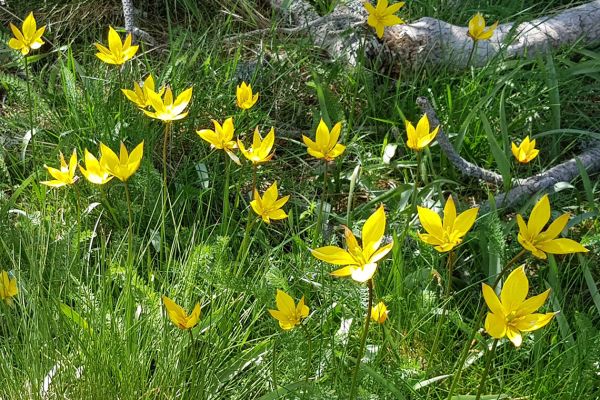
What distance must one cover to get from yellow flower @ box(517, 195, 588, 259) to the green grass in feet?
1.25

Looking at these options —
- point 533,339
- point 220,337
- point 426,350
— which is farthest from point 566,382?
point 220,337

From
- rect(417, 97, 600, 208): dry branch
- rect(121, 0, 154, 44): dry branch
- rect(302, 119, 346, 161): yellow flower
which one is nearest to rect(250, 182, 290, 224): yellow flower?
rect(302, 119, 346, 161): yellow flower

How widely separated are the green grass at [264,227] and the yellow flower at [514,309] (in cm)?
35

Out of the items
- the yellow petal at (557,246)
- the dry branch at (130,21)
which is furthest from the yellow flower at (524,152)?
the dry branch at (130,21)

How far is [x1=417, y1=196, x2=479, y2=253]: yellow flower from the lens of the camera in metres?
1.16

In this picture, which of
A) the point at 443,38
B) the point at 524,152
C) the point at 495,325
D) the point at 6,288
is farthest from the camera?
the point at 443,38

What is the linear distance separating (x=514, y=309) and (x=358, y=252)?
23cm

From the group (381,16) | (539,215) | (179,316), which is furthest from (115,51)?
(539,215)

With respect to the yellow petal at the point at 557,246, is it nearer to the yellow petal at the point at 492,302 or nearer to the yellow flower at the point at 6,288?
the yellow petal at the point at 492,302

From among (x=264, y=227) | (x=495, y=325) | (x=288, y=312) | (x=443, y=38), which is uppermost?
(x=495, y=325)

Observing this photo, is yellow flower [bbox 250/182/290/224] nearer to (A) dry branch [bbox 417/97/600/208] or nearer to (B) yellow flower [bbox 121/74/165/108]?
(B) yellow flower [bbox 121/74/165/108]

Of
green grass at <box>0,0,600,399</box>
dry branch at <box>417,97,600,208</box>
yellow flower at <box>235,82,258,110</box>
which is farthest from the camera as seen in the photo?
dry branch at <box>417,97,600,208</box>

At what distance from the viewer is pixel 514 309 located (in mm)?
1090

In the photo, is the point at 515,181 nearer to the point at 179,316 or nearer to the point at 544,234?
the point at 544,234
